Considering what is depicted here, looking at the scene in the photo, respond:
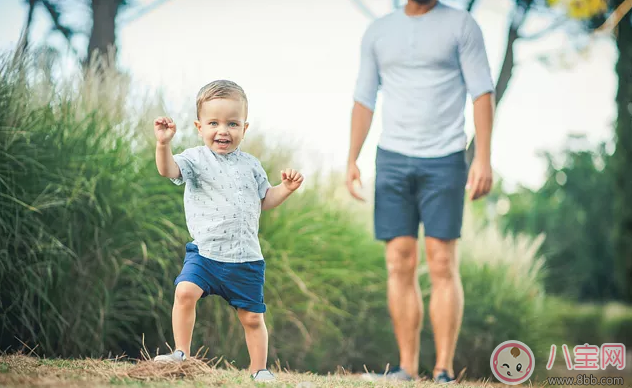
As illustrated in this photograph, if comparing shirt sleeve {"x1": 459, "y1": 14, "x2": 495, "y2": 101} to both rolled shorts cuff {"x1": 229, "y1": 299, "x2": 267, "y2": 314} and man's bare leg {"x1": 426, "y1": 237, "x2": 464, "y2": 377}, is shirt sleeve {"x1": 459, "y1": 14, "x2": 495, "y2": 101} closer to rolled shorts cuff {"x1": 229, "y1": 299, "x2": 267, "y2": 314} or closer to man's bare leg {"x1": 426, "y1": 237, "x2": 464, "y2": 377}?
man's bare leg {"x1": 426, "y1": 237, "x2": 464, "y2": 377}

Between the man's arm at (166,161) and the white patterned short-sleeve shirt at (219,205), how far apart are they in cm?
3

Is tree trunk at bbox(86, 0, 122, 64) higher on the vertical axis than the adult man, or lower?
higher

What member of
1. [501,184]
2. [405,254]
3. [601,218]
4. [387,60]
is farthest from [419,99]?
[501,184]

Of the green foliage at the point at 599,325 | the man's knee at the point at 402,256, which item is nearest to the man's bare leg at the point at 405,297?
the man's knee at the point at 402,256

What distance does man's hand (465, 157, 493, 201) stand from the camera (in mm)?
2998

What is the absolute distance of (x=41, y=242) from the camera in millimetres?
3125

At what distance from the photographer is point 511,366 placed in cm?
307

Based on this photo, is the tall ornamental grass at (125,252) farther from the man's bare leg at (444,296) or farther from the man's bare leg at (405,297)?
the man's bare leg at (444,296)

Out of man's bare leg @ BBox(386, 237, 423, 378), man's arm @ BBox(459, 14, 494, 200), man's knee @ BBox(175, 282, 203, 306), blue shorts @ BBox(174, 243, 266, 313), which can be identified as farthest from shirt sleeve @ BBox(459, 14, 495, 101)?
man's knee @ BBox(175, 282, 203, 306)

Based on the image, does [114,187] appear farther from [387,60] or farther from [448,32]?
[448,32]

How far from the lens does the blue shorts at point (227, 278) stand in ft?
7.24

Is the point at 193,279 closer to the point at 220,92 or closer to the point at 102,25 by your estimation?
the point at 220,92

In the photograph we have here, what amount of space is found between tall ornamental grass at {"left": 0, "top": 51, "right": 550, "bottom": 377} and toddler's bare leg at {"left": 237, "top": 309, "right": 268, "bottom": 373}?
0.94 meters

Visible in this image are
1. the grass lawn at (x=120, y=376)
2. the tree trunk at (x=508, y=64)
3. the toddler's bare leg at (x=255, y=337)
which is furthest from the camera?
the tree trunk at (x=508, y=64)
